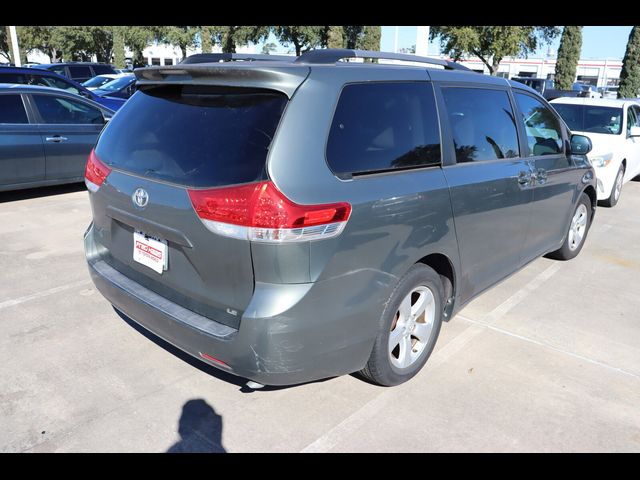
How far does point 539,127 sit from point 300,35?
34.1 m

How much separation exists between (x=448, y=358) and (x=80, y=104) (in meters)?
6.95

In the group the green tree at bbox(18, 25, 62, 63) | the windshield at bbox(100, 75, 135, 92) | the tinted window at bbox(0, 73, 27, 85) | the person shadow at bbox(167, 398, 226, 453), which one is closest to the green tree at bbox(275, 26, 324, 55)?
the windshield at bbox(100, 75, 135, 92)

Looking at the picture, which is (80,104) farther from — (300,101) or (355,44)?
(355,44)

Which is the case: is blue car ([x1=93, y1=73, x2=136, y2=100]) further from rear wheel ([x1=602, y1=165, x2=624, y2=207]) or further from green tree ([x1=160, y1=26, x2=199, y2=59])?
green tree ([x1=160, y1=26, x2=199, y2=59])

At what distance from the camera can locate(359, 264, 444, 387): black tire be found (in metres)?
2.87

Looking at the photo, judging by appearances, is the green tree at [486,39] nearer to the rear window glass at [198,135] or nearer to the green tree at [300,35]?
the green tree at [300,35]

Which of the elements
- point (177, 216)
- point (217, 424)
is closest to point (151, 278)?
point (177, 216)

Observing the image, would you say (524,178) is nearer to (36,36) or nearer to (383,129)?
(383,129)

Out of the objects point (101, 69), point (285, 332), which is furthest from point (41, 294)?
point (101, 69)

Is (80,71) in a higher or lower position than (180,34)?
lower

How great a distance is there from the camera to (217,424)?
9.44ft

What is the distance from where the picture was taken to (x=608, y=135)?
327 inches

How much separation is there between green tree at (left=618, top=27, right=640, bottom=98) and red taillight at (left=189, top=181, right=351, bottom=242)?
919 inches
